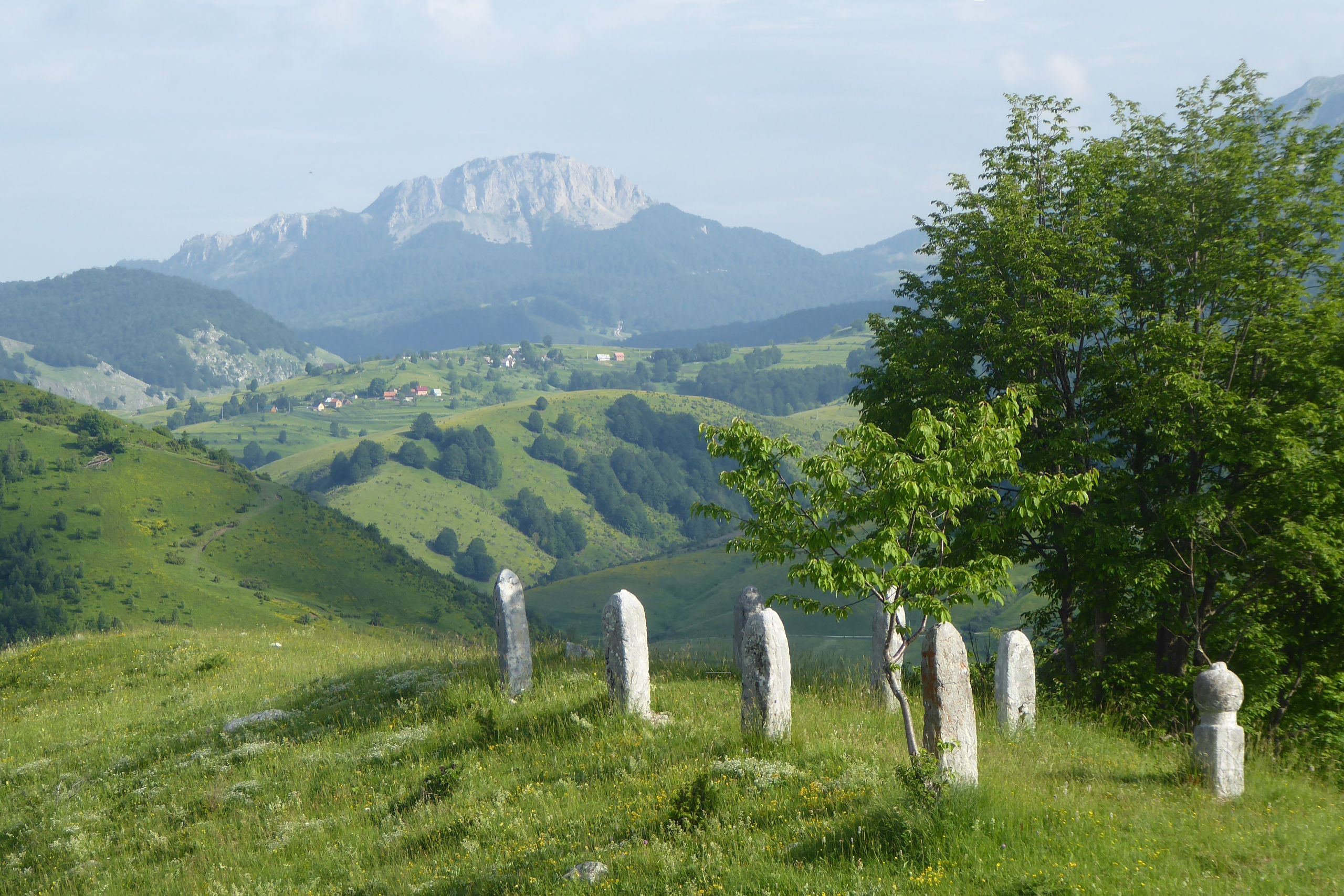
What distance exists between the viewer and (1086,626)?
21000 millimetres

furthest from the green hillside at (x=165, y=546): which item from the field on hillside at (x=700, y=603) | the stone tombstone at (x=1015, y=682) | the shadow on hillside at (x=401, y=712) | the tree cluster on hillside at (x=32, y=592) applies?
the stone tombstone at (x=1015, y=682)

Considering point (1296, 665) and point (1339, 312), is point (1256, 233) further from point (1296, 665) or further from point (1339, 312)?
point (1296, 665)

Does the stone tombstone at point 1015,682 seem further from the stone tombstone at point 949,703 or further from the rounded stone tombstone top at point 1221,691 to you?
the stone tombstone at point 949,703

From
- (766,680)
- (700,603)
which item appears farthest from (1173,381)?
(700,603)

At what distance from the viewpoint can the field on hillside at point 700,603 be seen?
383ft

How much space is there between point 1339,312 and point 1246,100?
5331mm

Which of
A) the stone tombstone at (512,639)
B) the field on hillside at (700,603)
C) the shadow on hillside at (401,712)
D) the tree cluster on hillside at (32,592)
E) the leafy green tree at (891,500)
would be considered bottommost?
the field on hillside at (700,603)

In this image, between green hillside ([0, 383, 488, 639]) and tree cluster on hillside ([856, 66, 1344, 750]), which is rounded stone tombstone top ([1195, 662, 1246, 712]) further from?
green hillside ([0, 383, 488, 639])

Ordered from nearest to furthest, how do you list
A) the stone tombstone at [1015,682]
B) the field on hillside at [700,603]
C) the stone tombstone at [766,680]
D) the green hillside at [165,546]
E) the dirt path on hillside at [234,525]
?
the stone tombstone at [766,680], the stone tombstone at [1015,682], the green hillside at [165,546], the dirt path on hillside at [234,525], the field on hillside at [700,603]

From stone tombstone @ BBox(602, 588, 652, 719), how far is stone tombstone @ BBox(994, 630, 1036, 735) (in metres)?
5.08

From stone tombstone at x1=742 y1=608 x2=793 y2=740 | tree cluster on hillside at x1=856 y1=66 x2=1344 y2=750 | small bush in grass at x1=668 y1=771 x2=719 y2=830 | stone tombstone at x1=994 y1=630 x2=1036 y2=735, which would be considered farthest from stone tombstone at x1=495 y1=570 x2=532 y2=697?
tree cluster on hillside at x1=856 y1=66 x2=1344 y2=750

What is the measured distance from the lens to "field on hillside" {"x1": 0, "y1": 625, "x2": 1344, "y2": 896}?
796 cm

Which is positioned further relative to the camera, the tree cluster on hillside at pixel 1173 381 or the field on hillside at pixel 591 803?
the tree cluster on hillside at pixel 1173 381

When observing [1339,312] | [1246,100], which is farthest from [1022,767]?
[1246,100]
